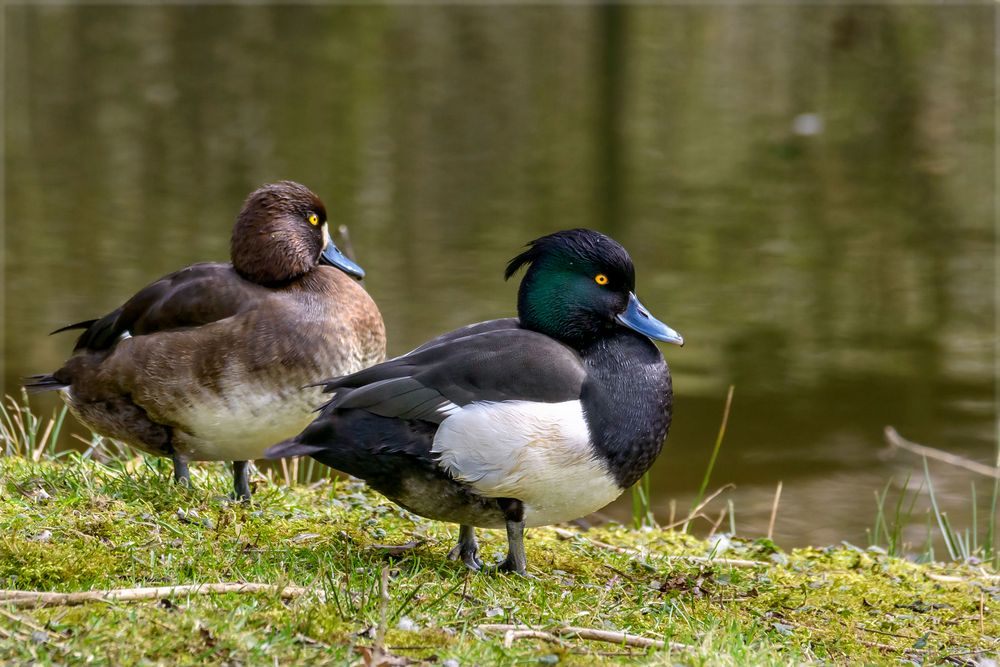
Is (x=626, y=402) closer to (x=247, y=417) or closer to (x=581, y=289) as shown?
(x=581, y=289)

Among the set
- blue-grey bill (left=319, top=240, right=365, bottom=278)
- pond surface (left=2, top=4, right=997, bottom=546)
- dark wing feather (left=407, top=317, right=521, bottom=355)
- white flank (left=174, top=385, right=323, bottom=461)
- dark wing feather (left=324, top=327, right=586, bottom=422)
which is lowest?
pond surface (left=2, top=4, right=997, bottom=546)

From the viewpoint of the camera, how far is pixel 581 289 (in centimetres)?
497

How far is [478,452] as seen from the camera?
14.9 ft

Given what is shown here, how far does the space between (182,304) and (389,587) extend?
63.3 inches

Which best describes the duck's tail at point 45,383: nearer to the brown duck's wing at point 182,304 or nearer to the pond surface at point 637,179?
the brown duck's wing at point 182,304

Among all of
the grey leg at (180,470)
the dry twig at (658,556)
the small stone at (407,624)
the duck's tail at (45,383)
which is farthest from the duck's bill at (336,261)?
the small stone at (407,624)

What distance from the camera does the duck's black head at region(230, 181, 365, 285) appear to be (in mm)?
5484

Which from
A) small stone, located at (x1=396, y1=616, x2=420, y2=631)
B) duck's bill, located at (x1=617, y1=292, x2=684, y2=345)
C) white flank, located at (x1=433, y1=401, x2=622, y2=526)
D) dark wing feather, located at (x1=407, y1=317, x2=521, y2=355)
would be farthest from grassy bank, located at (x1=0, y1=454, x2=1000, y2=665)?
duck's bill, located at (x1=617, y1=292, x2=684, y2=345)

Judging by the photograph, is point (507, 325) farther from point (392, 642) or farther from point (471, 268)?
point (471, 268)

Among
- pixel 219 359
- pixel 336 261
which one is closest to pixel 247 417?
pixel 219 359

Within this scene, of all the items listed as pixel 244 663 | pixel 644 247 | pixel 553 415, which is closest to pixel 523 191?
pixel 644 247

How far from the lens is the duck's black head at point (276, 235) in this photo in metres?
5.48

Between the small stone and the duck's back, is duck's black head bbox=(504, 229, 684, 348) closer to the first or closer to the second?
the duck's back

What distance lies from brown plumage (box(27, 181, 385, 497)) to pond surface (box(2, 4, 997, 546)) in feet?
11.2
